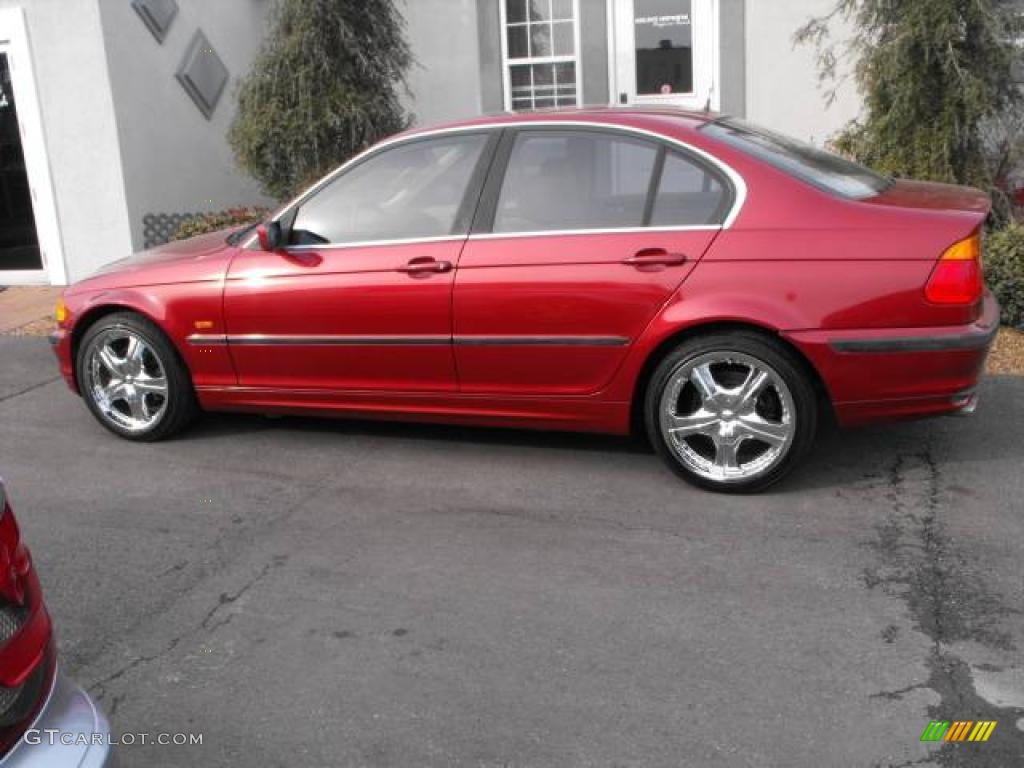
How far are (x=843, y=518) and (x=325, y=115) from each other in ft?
20.7

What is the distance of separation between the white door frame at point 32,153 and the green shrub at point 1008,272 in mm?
8077

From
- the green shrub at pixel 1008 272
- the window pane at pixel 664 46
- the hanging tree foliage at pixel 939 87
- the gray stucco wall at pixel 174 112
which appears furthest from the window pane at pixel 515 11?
the green shrub at pixel 1008 272

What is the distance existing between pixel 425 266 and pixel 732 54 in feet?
23.1

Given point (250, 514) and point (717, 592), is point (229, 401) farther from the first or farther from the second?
point (717, 592)

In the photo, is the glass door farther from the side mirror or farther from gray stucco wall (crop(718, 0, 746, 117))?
gray stucco wall (crop(718, 0, 746, 117))

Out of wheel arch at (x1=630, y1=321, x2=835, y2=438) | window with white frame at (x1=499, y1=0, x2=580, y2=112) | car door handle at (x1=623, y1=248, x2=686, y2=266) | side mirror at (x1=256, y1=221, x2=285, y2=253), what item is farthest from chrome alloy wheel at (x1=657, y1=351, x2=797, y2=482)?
window with white frame at (x1=499, y1=0, x2=580, y2=112)

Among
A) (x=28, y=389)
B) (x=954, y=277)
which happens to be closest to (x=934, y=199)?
(x=954, y=277)

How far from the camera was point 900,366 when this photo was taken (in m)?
4.34

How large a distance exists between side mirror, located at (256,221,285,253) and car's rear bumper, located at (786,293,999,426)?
2.46 metres

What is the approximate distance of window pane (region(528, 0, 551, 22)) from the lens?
11484 millimetres

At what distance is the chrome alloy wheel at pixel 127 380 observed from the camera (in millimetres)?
5570

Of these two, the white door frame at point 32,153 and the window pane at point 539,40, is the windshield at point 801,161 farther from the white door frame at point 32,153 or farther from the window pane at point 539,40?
the white door frame at point 32,153

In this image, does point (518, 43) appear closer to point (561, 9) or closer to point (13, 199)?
point (561, 9)

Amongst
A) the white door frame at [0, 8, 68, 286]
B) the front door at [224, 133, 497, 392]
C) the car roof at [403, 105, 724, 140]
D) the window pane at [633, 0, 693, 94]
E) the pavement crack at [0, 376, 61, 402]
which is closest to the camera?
the car roof at [403, 105, 724, 140]
